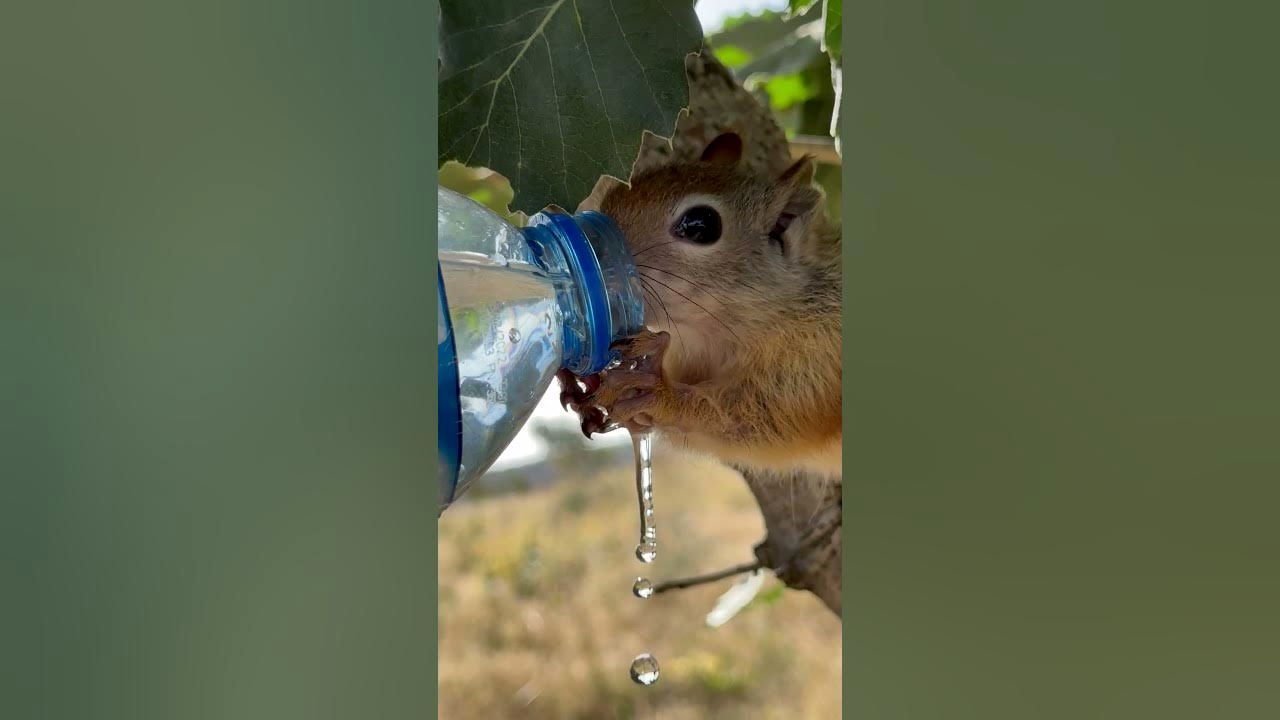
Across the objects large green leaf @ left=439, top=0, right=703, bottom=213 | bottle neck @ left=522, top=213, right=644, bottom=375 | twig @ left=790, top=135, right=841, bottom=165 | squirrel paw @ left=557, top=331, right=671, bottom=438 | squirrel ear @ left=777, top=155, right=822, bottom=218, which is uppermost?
twig @ left=790, top=135, right=841, bottom=165

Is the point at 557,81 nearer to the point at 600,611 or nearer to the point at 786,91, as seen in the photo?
the point at 786,91

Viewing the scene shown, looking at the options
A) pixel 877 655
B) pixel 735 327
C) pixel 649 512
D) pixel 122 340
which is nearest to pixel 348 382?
pixel 122 340

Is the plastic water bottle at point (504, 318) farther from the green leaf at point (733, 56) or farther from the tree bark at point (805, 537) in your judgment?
the green leaf at point (733, 56)

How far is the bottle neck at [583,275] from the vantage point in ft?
2.31

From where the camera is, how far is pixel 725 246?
1180mm

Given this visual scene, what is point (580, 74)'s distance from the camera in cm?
55

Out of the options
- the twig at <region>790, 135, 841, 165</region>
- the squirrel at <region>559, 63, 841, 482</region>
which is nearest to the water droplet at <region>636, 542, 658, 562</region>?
the squirrel at <region>559, 63, 841, 482</region>

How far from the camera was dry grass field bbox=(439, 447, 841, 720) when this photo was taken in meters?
2.99

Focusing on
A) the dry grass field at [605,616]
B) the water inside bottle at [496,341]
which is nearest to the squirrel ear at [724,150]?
the water inside bottle at [496,341]

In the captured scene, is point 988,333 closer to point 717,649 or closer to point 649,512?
point 649,512

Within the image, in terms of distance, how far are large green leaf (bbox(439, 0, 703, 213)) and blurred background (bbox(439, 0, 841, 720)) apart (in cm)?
178

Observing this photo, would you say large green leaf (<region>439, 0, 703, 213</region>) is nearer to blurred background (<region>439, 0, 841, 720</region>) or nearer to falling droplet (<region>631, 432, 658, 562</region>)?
falling droplet (<region>631, 432, 658, 562</region>)

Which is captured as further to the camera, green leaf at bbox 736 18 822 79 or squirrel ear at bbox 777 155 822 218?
squirrel ear at bbox 777 155 822 218

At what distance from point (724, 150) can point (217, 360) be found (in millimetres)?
996
